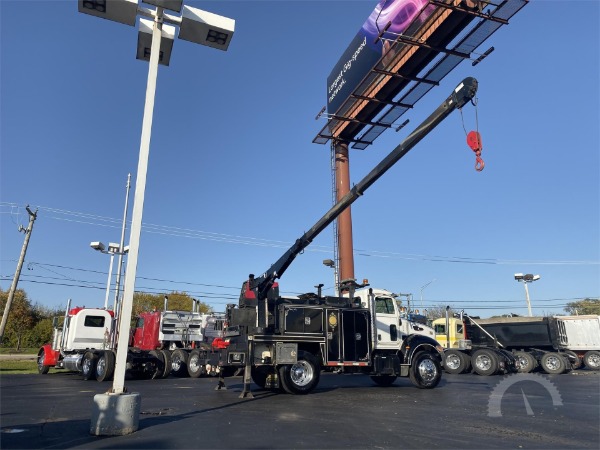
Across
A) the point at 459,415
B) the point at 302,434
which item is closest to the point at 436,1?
the point at 459,415

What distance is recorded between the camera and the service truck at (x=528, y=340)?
23.4 metres

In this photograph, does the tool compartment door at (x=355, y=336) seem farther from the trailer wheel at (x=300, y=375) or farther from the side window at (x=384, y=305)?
the trailer wheel at (x=300, y=375)

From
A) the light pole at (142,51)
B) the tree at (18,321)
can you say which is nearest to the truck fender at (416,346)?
the light pole at (142,51)

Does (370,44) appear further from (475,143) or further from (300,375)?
(475,143)

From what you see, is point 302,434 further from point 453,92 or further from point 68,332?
point 68,332

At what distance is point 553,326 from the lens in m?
24.8

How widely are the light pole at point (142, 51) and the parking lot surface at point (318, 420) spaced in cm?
44

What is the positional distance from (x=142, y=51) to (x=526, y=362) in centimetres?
2342

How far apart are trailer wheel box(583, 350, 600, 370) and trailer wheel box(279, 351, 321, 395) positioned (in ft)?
65.7

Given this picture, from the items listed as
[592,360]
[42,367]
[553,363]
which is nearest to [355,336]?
[553,363]

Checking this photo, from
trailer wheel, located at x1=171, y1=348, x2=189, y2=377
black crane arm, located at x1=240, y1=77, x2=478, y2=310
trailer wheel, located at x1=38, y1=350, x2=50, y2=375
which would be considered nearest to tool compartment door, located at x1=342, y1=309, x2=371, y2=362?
black crane arm, located at x1=240, y1=77, x2=478, y2=310

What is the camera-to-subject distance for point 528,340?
2486 centimetres

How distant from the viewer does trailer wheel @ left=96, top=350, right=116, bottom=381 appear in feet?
54.9

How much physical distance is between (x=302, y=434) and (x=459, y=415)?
12.8 feet
